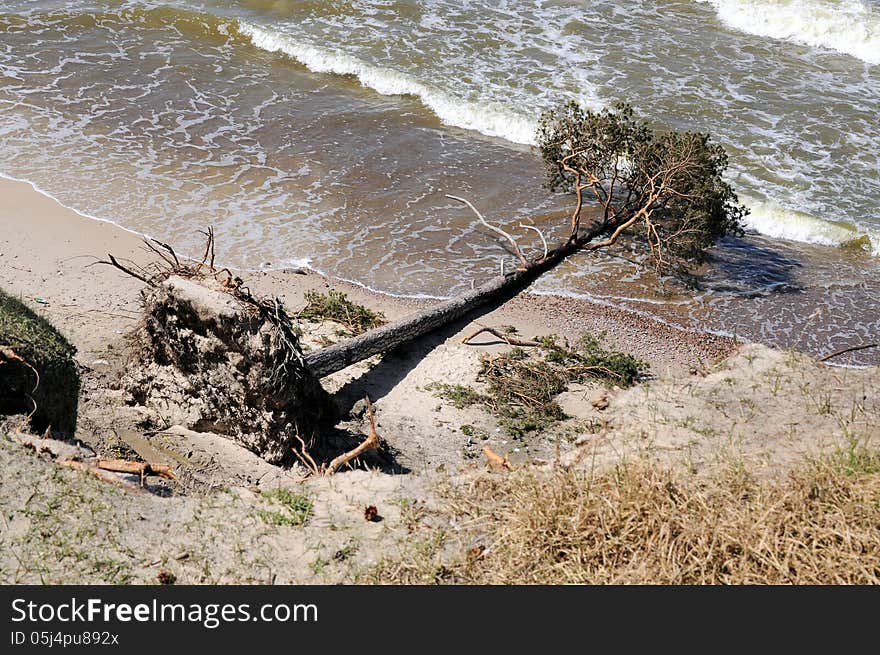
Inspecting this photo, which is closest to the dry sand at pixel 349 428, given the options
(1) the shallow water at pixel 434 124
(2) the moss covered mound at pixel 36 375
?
(2) the moss covered mound at pixel 36 375

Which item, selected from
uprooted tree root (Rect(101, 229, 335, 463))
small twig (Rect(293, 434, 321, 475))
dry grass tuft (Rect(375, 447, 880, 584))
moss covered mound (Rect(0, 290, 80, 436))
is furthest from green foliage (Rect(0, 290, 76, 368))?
dry grass tuft (Rect(375, 447, 880, 584))

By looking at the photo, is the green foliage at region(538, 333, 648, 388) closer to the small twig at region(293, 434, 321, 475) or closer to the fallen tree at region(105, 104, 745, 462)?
the fallen tree at region(105, 104, 745, 462)

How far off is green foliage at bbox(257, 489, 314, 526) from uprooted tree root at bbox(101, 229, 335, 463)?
5.21 feet

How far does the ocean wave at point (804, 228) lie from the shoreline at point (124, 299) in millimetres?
3445

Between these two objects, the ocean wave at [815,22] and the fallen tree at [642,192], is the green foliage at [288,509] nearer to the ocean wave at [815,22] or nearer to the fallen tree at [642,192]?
the fallen tree at [642,192]

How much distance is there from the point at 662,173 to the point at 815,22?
37.4 feet

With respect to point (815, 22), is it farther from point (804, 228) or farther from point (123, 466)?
point (123, 466)

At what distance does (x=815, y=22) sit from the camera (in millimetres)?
19562

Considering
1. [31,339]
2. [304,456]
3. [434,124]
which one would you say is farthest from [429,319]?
[434,124]

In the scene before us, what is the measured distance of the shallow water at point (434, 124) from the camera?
1184 cm

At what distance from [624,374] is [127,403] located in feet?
17.1

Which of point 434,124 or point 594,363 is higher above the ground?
point 434,124

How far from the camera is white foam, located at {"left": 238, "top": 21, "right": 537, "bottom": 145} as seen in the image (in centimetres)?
1605
